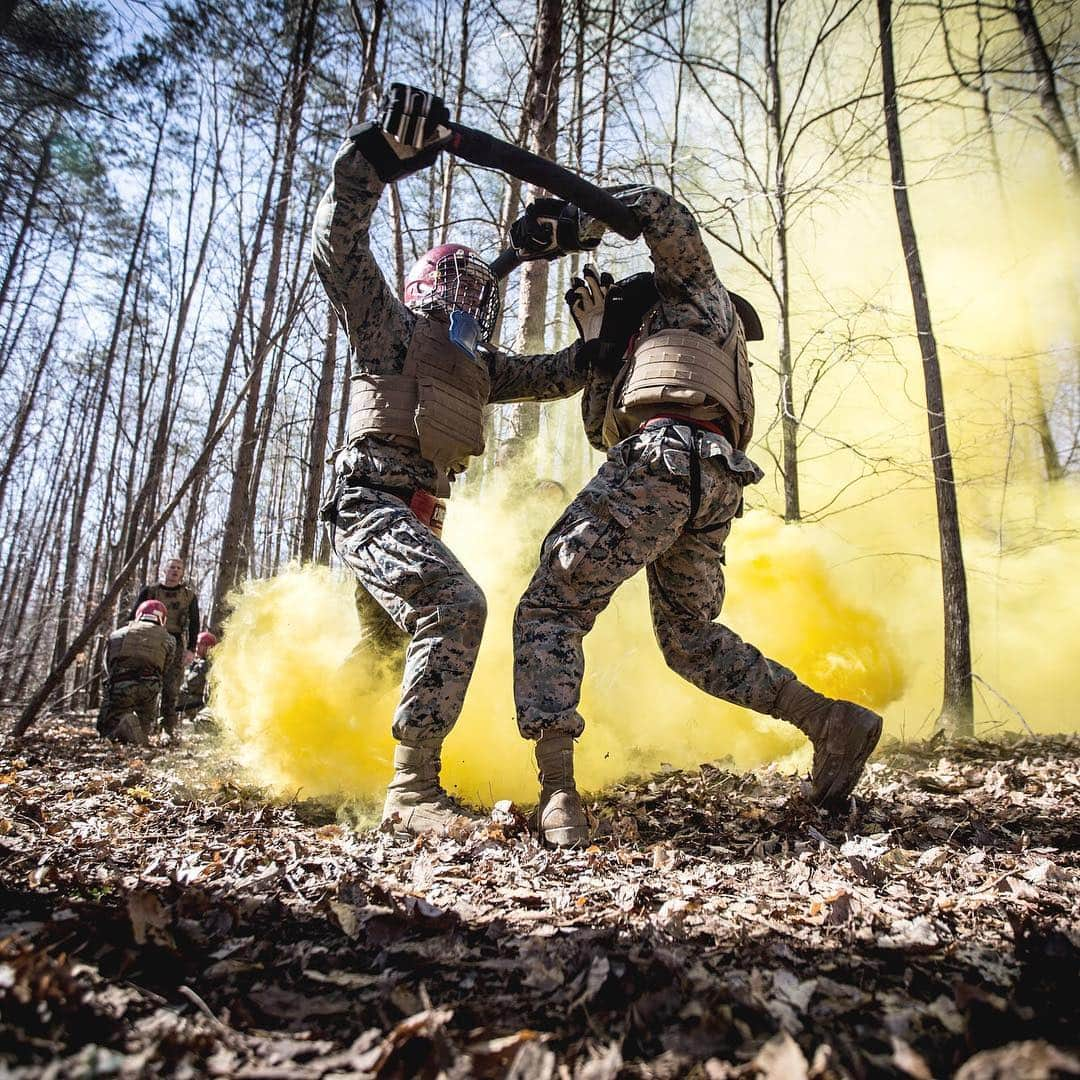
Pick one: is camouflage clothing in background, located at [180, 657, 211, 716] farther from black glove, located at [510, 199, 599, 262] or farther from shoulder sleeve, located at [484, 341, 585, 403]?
black glove, located at [510, 199, 599, 262]

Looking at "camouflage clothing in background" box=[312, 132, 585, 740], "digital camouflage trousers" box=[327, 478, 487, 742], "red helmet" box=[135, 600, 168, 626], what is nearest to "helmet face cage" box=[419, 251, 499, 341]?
"camouflage clothing in background" box=[312, 132, 585, 740]

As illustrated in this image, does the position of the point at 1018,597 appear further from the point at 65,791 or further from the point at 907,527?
the point at 65,791

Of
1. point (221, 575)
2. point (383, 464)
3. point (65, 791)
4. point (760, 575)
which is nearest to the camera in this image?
point (383, 464)

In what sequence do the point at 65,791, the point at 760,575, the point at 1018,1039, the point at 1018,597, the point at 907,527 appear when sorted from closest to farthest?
the point at 1018,1039, the point at 65,791, the point at 760,575, the point at 1018,597, the point at 907,527

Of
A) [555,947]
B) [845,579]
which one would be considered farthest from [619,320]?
[845,579]

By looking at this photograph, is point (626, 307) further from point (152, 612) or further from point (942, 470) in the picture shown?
point (152, 612)

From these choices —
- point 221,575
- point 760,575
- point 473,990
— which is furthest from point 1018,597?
point 221,575

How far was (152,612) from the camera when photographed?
760 centimetres

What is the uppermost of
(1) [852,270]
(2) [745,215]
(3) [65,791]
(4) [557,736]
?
(2) [745,215]

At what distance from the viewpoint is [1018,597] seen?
619cm

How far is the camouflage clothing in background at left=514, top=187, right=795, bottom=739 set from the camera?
2.68m

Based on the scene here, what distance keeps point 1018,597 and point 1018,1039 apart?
630 centimetres

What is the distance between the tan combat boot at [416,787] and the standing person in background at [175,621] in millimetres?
6877

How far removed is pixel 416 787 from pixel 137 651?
553 cm
